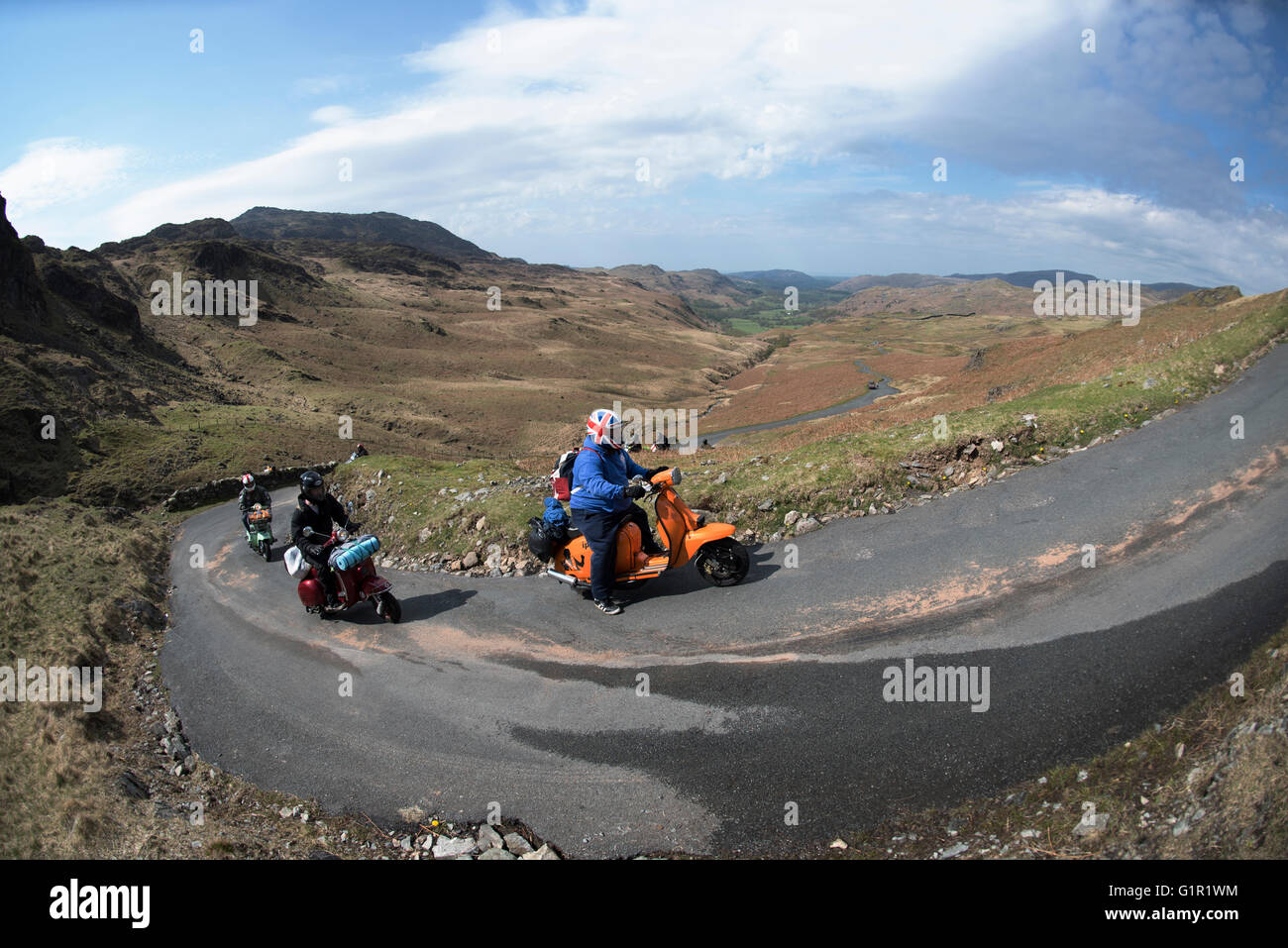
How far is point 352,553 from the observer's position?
36.1 ft

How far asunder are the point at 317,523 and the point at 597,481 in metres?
5.88

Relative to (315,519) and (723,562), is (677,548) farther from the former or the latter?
(315,519)

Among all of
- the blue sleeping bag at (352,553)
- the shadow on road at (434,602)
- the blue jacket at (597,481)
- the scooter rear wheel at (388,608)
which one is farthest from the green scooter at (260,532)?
the blue jacket at (597,481)

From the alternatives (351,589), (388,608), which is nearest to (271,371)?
(351,589)

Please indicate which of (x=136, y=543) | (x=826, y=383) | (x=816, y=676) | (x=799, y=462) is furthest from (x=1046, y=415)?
(x=826, y=383)

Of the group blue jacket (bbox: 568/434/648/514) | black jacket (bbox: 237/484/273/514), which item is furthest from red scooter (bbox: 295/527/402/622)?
black jacket (bbox: 237/484/273/514)

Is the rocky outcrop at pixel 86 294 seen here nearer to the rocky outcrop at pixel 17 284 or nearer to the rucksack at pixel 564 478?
the rocky outcrop at pixel 17 284

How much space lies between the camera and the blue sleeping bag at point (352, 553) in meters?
10.9

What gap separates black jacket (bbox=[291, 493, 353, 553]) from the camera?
37.1ft

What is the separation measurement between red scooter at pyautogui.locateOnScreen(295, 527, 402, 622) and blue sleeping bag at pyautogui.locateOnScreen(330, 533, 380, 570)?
21cm

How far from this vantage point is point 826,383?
9219cm

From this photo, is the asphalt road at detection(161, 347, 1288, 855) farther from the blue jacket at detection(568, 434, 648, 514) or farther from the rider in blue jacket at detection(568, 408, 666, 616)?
the blue jacket at detection(568, 434, 648, 514)

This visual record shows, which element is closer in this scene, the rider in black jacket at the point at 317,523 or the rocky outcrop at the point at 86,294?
the rider in black jacket at the point at 317,523

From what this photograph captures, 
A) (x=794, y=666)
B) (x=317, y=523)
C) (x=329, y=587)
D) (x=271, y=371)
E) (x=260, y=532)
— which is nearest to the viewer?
(x=794, y=666)
